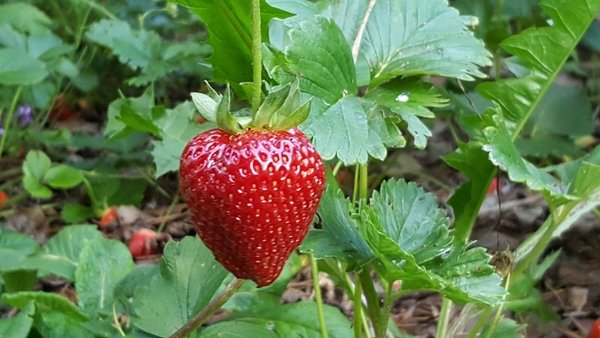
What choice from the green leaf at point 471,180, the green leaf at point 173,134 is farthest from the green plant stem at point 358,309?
the green leaf at point 173,134

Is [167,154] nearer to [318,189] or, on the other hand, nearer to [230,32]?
[230,32]

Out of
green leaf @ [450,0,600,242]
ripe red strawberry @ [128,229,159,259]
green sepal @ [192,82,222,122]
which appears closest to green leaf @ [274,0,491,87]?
green leaf @ [450,0,600,242]

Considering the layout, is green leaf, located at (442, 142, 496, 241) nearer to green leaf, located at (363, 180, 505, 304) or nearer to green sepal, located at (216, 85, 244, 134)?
green leaf, located at (363, 180, 505, 304)

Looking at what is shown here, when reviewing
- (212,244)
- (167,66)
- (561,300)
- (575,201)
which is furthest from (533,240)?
(167,66)

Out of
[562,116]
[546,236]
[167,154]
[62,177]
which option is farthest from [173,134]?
[562,116]

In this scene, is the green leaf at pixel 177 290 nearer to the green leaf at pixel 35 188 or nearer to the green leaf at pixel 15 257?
the green leaf at pixel 15 257

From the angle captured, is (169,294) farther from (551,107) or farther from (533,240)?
(551,107)
